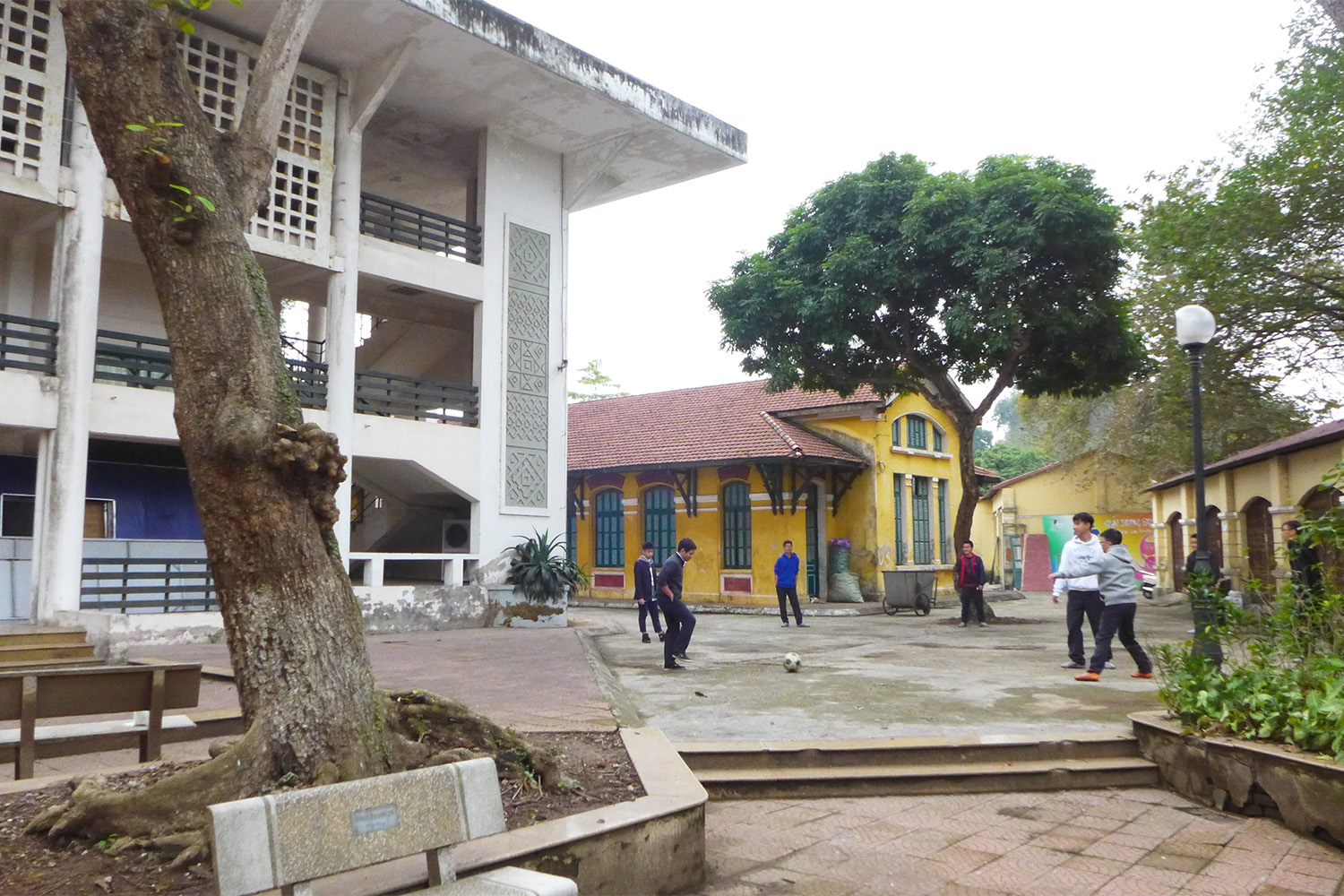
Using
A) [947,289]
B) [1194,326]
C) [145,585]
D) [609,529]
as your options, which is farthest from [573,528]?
[1194,326]

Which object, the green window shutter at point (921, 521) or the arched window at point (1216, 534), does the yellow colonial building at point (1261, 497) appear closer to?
the arched window at point (1216, 534)

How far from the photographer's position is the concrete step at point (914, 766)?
5.90 meters

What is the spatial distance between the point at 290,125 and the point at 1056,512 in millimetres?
27313

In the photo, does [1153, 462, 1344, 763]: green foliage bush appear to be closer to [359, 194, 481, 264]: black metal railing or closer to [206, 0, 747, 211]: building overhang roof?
[206, 0, 747, 211]: building overhang roof

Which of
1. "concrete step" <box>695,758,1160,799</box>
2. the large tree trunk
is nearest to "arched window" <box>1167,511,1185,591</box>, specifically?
"concrete step" <box>695,758,1160,799</box>

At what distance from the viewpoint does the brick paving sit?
427cm

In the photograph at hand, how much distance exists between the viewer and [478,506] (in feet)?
51.9

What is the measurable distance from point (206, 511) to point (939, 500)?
2452 centimetres

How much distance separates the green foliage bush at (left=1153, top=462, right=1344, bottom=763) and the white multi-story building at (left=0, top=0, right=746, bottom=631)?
11.0 metres

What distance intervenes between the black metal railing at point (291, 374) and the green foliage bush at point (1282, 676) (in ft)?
29.8

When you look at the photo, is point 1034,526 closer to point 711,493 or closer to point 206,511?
point 711,493

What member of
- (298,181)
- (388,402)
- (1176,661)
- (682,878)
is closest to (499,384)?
(388,402)

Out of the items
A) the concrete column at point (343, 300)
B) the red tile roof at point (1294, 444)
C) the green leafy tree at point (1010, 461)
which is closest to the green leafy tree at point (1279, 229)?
the red tile roof at point (1294, 444)

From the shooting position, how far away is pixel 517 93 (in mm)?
15508
